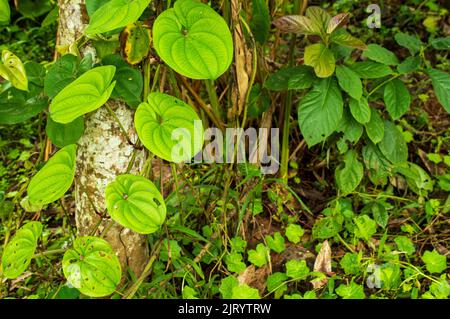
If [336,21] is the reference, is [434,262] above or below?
below

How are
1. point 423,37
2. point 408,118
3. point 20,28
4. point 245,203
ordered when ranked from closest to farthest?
point 245,203
point 408,118
point 423,37
point 20,28

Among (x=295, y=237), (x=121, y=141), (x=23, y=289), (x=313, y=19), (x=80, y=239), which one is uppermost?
(x=313, y=19)

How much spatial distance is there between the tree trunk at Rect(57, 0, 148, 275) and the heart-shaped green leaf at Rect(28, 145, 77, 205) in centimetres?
12

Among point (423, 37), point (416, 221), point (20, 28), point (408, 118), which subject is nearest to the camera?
point (416, 221)

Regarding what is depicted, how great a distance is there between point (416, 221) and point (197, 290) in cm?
72

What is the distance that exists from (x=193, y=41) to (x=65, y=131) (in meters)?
0.38

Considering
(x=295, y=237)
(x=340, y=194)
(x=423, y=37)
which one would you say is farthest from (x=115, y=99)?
(x=423, y=37)

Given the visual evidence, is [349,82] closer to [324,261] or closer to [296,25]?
[296,25]

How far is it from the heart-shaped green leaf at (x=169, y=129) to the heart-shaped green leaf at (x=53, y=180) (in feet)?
0.64

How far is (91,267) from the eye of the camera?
1.06 metres

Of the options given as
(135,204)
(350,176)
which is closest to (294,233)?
(350,176)

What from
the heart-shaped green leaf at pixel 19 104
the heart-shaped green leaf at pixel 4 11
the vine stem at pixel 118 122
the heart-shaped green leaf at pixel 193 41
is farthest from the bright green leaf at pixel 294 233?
the heart-shaped green leaf at pixel 4 11
